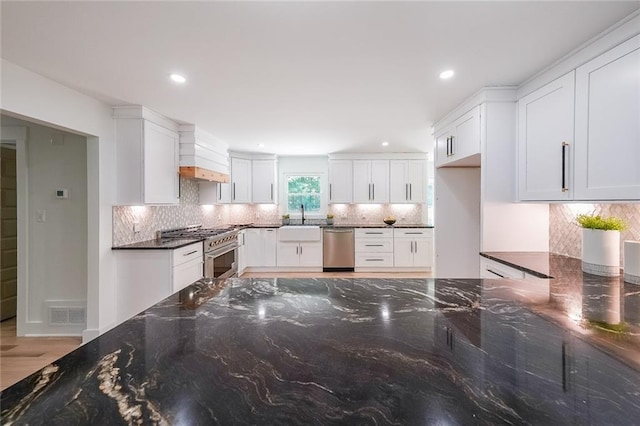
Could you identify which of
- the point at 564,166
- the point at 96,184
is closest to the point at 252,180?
the point at 96,184

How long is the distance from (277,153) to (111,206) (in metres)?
3.21

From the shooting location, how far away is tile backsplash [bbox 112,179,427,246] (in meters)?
3.27

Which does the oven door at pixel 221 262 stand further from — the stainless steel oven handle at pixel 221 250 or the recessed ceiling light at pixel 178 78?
the recessed ceiling light at pixel 178 78

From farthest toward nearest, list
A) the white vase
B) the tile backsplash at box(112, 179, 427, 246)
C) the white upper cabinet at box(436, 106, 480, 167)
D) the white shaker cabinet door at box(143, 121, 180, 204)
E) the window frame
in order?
the window frame
the tile backsplash at box(112, 179, 427, 246)
the white shaker cabinet door at box(143, 121, 180, 204)
the white upper cabinet at box(436, 106, 480, 167)
the white vase

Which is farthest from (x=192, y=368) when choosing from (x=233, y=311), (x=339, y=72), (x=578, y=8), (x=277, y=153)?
(x=277, y=153)

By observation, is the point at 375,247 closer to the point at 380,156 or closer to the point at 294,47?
the point at 380,156

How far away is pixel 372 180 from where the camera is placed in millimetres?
5785

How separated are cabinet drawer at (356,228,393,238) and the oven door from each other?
2.26 metres

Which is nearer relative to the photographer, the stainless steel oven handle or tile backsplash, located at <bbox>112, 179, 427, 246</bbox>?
tile backsplash, located at <bbox>112, 179, 427, 246</bbox>

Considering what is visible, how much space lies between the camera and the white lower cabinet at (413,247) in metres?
5.44

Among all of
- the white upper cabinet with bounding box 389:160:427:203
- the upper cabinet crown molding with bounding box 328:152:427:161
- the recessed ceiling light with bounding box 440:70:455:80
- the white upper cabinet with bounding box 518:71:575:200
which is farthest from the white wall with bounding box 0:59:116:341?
the white upper cabinet with bounding box 389:160:427:203

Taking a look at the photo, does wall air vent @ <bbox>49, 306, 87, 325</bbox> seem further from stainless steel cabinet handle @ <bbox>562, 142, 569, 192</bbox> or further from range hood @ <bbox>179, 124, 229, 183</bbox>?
stainless steel cabinet handle @ <bbox>562, 142, 569, 192</bbox>

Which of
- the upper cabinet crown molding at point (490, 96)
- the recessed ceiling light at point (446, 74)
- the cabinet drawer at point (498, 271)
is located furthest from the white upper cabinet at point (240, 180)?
the cabinet drawer at point (498, 271)

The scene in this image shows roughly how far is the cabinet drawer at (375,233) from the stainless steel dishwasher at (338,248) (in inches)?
5.9
